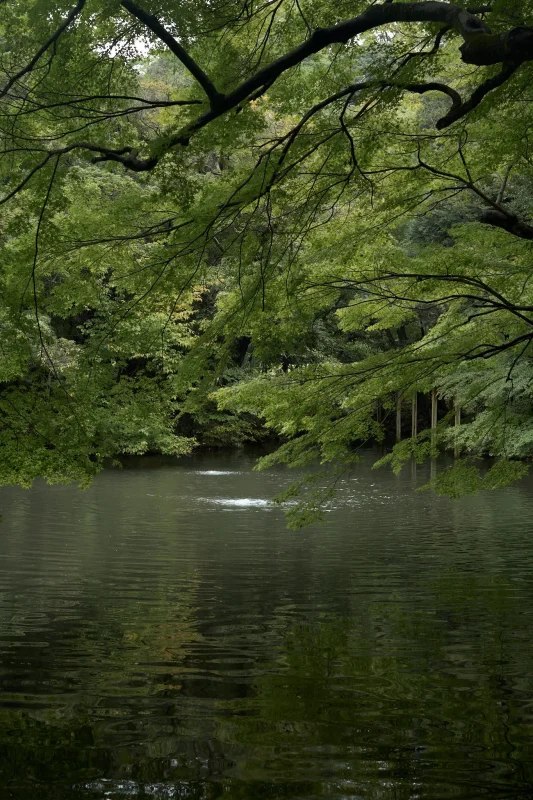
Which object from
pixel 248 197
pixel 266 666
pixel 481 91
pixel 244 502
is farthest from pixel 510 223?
pixel 244 502

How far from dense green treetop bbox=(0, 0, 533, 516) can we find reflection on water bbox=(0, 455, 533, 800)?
1.52 m

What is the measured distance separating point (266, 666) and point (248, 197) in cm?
317

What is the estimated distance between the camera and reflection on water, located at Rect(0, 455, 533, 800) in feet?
12.1

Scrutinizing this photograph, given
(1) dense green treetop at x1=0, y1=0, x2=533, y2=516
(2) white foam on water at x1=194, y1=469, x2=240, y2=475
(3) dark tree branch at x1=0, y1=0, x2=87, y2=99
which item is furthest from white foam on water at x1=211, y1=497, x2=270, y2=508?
(3) dark tree branch at x1=0, y1=0, x2=87, y2=99

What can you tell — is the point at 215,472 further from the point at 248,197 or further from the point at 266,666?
the point at 248,197

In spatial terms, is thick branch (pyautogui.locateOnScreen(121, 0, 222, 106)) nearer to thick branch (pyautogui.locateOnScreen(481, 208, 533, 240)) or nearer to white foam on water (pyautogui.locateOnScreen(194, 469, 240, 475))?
thick branch (pyautogui.locateOnScreen(481, 208, 533, 240))

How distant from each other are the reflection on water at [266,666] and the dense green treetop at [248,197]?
152 centimetres

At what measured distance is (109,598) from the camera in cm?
842

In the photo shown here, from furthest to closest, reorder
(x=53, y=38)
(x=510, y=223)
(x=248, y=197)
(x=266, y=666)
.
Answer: (x=510, y=223), (x=266, y=666), (x=248, y=197), (x=53, y=38)

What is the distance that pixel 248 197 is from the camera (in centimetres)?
551

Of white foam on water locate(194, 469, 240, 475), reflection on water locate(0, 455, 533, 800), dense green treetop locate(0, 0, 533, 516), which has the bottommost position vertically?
reflection on water locate(0, 455, 533, 800)

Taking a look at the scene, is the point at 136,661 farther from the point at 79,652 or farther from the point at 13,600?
the point at 13,600

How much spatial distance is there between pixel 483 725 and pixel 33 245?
4741 mm

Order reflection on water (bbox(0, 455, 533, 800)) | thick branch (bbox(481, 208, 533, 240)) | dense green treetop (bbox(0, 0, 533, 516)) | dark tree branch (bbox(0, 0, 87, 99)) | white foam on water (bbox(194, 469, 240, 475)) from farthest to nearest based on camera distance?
1. white foam on water (bbox(194, 469, 240, 475))
2. thick branch (bbox(481, 208, 533, 240))
3. dense green treetop (bbox(0, 0, 533, 516))
4. dark tree branch (bbox(0, 0, 87, 99))
5. reflection on water (bbox(0, 455, 533, 800))
